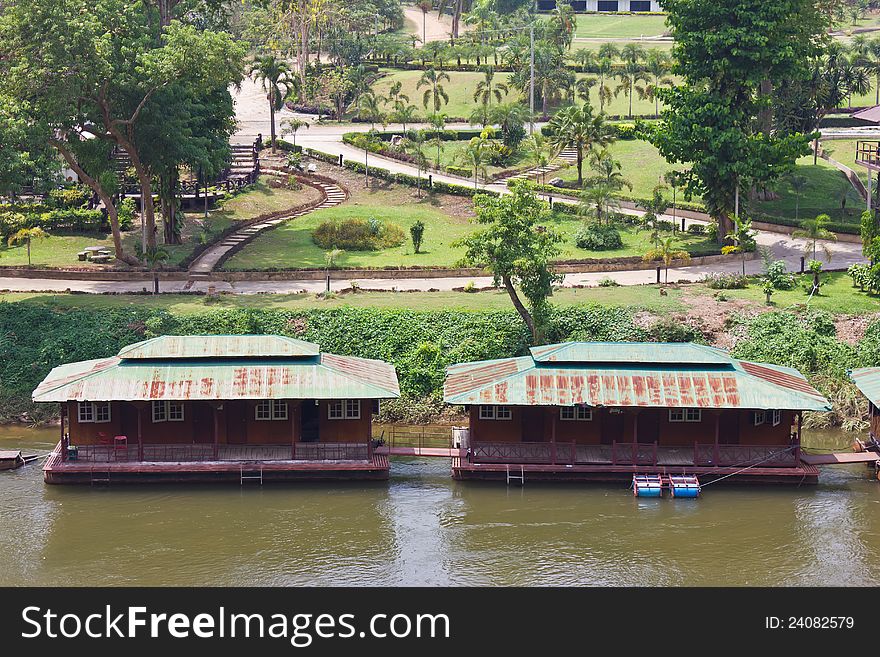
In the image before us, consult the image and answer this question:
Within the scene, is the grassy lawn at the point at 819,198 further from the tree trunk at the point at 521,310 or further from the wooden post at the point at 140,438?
the wooden post at the point at 140,438

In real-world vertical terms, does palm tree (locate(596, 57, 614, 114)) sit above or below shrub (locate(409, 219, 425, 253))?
above

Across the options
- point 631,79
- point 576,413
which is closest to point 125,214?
point 576,413

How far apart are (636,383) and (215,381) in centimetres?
1650

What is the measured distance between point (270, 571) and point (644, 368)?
58.0 ft

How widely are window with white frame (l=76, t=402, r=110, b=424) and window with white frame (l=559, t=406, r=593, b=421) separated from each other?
59.3ft

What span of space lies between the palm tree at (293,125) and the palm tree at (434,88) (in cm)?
1071

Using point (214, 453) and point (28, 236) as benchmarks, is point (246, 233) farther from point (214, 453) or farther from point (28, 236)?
point (214, 453)

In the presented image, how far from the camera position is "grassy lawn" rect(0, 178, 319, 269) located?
75.9 metres

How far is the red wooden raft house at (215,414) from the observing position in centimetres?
5216

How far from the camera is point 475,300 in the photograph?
220 feet

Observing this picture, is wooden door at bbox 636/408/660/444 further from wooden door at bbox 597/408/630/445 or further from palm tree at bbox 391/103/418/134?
palm tree at bbox 391/103/418/134

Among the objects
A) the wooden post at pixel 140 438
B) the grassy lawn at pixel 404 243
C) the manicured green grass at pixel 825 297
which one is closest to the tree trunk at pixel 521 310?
the grassy lawn at pixel 404 243

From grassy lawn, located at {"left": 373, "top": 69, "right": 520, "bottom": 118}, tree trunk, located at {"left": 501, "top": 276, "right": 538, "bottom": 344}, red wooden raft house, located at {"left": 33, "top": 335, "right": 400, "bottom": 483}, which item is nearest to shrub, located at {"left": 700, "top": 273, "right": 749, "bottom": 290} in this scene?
tree trunk, located at {"left": 501, "top": 276, "right": 538, "bottom": 344}

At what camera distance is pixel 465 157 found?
94.2 m
